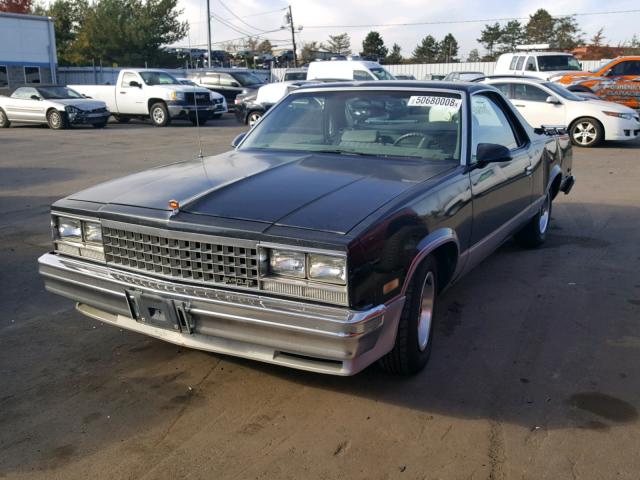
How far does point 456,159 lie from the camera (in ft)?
14.2

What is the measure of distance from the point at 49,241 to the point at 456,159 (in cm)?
450

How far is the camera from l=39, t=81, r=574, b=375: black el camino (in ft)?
10.1

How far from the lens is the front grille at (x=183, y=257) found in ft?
10.5

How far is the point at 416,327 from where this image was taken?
139 inches

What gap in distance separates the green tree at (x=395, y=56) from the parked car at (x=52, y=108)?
52.8 metres

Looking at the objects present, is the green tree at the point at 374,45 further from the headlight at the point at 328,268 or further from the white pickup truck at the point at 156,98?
the headlight at the point at 328,268

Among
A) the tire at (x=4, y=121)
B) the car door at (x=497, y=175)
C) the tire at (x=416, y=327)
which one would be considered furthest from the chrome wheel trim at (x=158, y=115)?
the tire at (x=416, y=327)

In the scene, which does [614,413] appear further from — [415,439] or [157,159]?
[157,159]

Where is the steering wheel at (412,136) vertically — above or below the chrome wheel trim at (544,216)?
above

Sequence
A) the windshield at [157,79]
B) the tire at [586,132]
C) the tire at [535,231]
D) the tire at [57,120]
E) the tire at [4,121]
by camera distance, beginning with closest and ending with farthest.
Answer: the tire at [535,231]
the tire at [586,132]
the tire at [57,120]
the tire at [4,121]
the windshield at [157,79]

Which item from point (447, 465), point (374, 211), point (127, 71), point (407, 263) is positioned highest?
point (127, 71)

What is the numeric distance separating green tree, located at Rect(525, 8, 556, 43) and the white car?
43191mm

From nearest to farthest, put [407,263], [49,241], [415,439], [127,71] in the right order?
[415,439] < [407,263] < [49,241] < [127,71]

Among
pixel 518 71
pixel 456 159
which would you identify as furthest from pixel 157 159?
pixel 518 71
